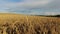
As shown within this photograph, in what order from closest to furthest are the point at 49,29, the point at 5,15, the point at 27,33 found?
1. the point at 27,33
2. the point at 49,29
3. the point at 5,15

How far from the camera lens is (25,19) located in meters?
1.61

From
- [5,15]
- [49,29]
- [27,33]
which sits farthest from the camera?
[5,15]

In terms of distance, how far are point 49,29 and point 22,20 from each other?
29 cm

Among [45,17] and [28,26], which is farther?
[45,17]

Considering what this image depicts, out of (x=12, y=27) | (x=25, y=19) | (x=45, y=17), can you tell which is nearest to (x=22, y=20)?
(x=25, y=19)

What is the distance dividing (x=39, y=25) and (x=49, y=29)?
0.11m

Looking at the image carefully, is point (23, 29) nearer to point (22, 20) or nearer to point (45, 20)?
point (22, 20)

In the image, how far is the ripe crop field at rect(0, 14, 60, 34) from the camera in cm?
153

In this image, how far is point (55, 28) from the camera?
161 centimetres

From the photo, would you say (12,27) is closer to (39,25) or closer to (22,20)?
(22,20)

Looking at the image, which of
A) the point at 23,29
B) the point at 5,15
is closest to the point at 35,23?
the point at 23,29

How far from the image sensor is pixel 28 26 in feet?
5.15

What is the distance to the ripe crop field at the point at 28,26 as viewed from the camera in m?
1.53

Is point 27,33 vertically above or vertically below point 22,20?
below
